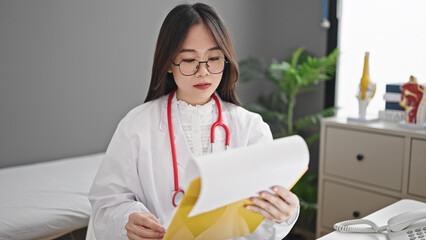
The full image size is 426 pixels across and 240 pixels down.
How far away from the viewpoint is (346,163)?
2.46m

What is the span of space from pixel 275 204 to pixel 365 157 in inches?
58.7

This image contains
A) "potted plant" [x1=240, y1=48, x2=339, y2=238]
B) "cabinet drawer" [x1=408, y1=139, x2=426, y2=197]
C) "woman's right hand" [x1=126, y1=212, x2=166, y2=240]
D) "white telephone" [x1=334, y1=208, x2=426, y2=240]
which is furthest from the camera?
"potted plant" [x1=240, y1=48, x2=339, y2=238]

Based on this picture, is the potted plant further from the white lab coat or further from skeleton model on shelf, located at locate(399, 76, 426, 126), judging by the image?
the white lab coat

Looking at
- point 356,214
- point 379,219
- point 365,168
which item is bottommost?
point 356,214

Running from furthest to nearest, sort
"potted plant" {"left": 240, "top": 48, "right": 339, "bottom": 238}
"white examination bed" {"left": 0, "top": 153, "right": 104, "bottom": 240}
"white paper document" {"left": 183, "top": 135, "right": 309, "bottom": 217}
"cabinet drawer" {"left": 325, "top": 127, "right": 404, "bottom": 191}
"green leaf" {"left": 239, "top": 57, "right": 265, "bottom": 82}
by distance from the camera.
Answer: "green leaf" {"left": 239, "top": 57, "right": 265, "bottom": 82}
"potted plant" {"left": 240, "top": 48, "right": 339, "bottom": 238}
"cabinet drawer" {"left": 325, "top": 127, "right": 404, "bottom": 191}
"white examination bed" {"left": 0, "top": 153, "right": 104, "bottom": 240}
"white paper document" {"left": 183, "top": 135, "right": 309, "bottom": 217}

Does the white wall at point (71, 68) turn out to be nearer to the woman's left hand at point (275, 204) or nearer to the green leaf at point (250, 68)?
the green leaf at point (250, 68)

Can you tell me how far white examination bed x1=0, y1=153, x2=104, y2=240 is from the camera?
71.3 inches

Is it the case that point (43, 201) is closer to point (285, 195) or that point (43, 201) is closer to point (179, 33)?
point (179, 33)

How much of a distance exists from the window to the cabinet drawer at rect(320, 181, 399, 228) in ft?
1.85

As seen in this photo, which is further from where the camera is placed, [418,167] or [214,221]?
[418,167]

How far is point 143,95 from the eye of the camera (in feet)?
9.89

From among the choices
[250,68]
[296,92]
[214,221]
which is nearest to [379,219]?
[214,221]

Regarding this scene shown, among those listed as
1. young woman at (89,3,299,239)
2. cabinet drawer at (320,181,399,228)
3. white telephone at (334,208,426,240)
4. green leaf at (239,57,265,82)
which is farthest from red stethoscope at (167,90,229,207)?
green leaf at (239,57,265,82)

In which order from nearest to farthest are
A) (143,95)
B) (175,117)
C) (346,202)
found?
1. (175,117)
2. (346,202)
3. (143,95)
